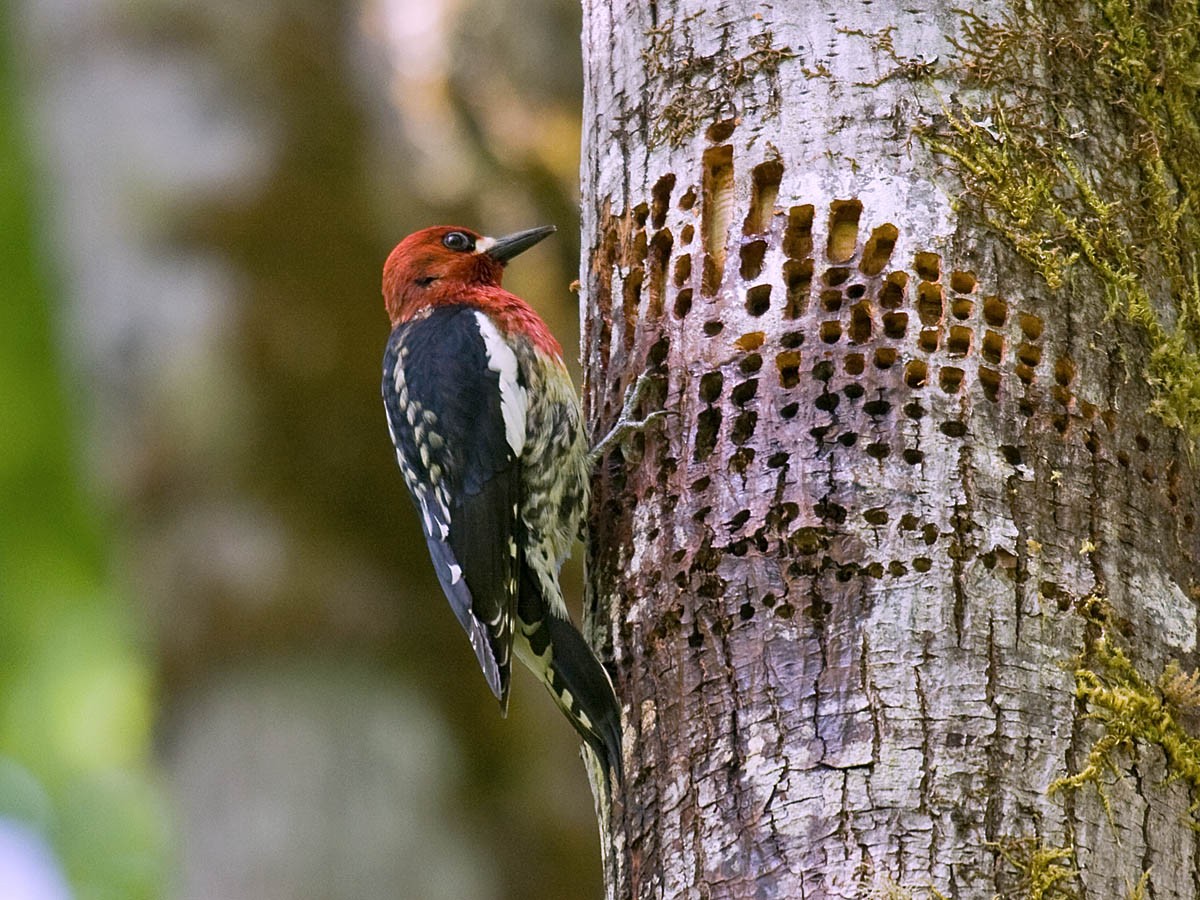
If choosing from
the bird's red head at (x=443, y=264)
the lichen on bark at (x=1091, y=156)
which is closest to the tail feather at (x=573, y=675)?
the lichen on bark at (x=1091, y=156)

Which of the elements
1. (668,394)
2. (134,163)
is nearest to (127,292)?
(134,163)

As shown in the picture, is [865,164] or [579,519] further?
[579,519]

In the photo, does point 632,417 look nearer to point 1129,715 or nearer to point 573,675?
point 573,675

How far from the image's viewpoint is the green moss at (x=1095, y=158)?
2.81 meters

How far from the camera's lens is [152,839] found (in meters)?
7.47

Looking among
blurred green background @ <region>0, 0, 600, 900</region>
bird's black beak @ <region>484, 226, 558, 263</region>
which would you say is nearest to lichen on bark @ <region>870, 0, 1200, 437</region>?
bird's black beak @ <region>484, 226, 558, 263</region>

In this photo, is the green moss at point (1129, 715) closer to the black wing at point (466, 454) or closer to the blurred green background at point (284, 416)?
the black wing at point (466, 454)

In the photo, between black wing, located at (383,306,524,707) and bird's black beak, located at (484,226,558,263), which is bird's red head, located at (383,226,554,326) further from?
black wing, located at (383,306,524,707)

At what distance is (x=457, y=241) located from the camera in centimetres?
458

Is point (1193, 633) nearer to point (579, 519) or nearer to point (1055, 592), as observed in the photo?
point (1055, 592)

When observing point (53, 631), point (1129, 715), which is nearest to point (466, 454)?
point (1129, 715)

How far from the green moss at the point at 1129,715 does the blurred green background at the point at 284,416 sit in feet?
9.19

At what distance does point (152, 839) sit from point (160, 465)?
123 inches

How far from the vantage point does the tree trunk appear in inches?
92.7
